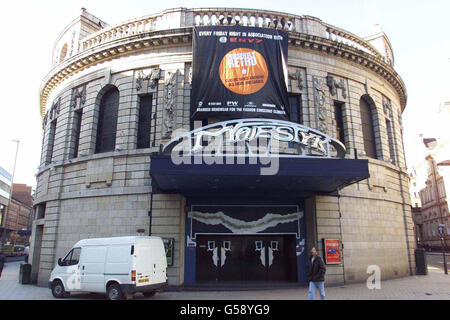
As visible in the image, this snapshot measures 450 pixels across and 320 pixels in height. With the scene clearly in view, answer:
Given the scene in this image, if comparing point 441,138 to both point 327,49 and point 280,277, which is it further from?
point 280,277

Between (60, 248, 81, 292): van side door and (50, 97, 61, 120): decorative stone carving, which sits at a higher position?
(50, 97, 61, 120): decorative stone carving

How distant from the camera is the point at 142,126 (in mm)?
18125

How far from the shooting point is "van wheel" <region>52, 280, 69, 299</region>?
44.2 ft

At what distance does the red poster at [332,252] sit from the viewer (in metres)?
16.0

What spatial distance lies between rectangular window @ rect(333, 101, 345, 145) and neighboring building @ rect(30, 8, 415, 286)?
0.11 meters

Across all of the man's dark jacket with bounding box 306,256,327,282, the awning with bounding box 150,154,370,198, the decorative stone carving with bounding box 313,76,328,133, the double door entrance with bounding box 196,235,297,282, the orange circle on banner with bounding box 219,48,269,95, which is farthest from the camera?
the decorative stone carving with bounding box 313,76,328,133

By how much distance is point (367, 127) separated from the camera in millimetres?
20594

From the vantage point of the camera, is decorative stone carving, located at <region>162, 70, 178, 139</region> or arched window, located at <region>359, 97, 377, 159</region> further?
arched window, located at <region>359, 97, 377, 159</region>

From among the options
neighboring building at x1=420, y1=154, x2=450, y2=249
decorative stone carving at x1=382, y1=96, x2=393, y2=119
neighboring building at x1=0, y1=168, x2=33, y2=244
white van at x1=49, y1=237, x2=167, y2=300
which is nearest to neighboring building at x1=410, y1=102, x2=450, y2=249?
neighboring building at x1=420, y1=154, x2=450, y2=249

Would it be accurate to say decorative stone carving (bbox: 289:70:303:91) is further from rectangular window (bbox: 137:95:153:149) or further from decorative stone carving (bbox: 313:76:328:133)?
rectangular window (bbox: 137:95:153:149)

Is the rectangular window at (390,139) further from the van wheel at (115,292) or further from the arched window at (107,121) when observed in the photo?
the van wheel at (115,292)

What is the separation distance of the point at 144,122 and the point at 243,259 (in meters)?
9.26

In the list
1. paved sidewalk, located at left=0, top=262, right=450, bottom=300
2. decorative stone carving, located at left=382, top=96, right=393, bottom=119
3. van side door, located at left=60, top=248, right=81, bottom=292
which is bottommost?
paved sidewalk, located at left=0, top=262, right=450, bottom=300

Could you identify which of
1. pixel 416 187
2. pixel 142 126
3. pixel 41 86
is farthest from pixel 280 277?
pixel 416 187
